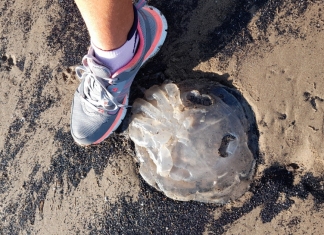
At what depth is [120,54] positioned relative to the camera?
1.79 meters

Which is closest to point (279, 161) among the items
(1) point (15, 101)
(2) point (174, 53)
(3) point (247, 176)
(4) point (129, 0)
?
(3) point (247, 176)

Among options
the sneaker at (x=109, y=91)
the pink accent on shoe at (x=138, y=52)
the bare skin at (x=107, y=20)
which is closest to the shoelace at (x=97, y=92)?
the sneaker at (x=109, y=91)

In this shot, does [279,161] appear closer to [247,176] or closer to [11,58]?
[247,176]

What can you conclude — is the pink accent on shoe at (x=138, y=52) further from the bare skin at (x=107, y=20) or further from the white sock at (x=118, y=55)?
the bare skin at (x=107, y=20)

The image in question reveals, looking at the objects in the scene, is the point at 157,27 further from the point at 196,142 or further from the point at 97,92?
the point at 196,142

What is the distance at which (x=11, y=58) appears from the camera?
2416 millimetres

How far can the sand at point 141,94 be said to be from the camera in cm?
207

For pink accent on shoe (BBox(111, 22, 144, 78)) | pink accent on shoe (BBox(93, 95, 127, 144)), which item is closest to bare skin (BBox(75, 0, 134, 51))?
pink accent on shoe (BBox(111, 22, 144, 78))

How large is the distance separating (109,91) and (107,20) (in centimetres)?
50

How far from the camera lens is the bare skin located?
1530 mm

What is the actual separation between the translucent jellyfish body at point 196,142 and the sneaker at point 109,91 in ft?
0.63

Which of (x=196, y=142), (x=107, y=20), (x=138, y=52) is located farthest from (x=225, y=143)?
(x=107, y=20)

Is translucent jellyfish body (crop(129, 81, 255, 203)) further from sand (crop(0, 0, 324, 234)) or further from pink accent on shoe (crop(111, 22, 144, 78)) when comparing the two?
pink accent on shoe (crop(111, 22, 144, 78))

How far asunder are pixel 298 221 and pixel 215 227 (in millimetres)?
498
